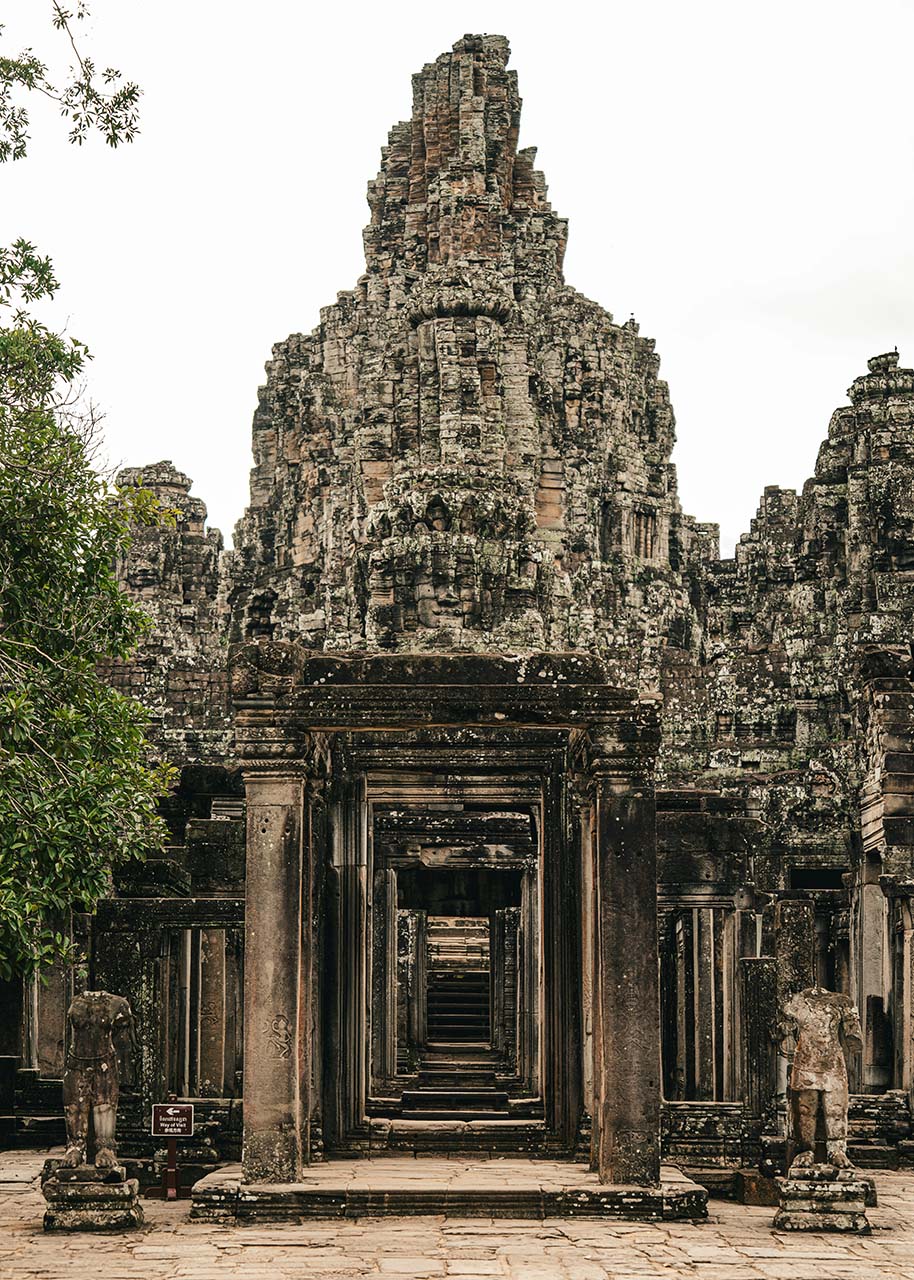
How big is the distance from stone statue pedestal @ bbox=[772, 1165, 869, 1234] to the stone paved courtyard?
0.54 ft

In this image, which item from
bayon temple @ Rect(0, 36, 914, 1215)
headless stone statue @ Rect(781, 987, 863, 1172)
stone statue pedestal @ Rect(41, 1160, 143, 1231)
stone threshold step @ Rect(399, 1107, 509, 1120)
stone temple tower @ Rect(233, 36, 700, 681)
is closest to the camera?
stone statue pedestal @ Rect(41, 1160, 143, 1231)

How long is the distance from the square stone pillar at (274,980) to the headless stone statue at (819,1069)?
3.68m

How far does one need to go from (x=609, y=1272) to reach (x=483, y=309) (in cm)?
4113

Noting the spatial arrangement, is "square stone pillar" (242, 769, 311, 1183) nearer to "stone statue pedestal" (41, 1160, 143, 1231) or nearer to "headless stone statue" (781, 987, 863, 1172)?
"stone statue pedestal" (41, 1160, 143, 1231)

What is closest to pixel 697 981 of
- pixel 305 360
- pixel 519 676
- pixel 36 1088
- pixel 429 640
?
pixel 519 676

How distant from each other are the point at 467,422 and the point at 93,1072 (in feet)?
120

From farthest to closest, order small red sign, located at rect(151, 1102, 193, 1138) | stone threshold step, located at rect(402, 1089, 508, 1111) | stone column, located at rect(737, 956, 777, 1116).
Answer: stone threshold step, located at rect(402, 1089, 508, 1111) → stone column, located at rect(737, 956, 777, 1116) → small red sign, located at rect(151, 1102, 193, 1138)

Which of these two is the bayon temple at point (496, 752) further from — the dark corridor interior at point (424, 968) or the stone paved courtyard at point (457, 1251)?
the stone paved courtyard at point (457, 1251)

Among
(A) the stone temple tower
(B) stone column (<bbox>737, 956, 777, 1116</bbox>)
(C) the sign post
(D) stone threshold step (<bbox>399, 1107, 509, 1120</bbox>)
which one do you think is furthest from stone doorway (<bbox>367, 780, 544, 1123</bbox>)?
(A) the stone temple tower

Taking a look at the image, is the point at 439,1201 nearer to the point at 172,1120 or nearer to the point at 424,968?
the point at 172,1120

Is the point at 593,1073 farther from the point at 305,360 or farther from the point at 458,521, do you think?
the point at 305,360

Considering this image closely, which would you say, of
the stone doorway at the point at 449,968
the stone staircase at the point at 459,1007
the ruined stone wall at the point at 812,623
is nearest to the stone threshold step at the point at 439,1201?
the stone doorway at the point at 449,968

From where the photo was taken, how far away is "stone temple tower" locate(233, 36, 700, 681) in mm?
44844

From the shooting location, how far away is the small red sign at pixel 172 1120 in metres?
15.2
